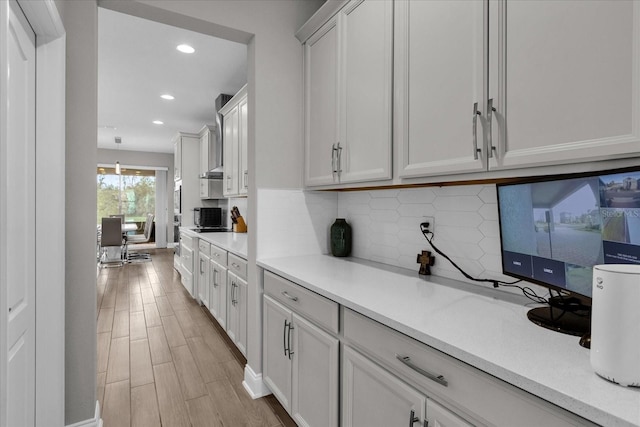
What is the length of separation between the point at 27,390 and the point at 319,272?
136 centimetres

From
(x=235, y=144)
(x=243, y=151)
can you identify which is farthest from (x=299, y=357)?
(x=235, y=144)

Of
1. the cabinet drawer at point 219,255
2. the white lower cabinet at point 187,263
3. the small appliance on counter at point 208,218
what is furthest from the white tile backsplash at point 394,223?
the small appliance on counter at point 208,218

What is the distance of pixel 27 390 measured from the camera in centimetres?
Answer: 141

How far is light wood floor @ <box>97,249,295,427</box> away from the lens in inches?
78.2

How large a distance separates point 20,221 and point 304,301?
1.22m

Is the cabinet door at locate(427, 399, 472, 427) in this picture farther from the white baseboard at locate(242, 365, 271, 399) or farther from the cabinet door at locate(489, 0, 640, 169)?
the white baseboard at locate(242, 365, 271, 399)

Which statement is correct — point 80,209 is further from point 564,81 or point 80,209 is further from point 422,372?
point 564,81

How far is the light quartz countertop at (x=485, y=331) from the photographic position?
0.64 meters

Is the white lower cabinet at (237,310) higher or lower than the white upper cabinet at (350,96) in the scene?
lower

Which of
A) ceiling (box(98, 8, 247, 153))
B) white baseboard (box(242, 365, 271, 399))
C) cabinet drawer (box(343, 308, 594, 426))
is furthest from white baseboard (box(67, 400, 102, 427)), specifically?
ceiling (box(98, 8, 247, 153))

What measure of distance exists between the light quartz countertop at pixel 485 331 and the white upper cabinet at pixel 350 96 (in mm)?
549

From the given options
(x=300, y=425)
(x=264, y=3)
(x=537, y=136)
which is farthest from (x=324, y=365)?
(x=264, y=3)

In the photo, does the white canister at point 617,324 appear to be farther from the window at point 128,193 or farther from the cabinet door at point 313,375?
the window at point 128,193

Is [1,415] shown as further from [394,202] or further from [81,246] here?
[394,202]
